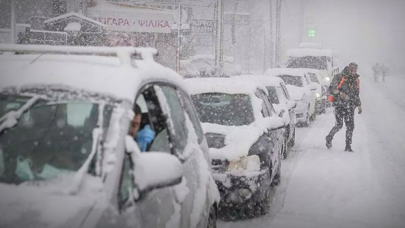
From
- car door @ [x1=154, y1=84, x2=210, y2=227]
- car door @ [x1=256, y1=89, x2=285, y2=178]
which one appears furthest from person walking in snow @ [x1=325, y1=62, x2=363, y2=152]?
car door @ [x1=154, y1=84, x2=210, y2=227]

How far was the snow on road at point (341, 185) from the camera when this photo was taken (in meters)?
5.71

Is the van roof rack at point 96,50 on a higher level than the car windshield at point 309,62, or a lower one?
lower

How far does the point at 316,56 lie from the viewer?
23.8 metres

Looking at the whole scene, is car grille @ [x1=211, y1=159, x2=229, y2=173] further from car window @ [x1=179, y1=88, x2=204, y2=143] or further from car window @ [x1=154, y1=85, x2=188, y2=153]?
car window @ [x1=154, y1=85, x2=188, y2=153]

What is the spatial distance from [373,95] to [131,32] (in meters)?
15.4

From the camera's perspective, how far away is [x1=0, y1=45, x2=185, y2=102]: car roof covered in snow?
267 centimetres

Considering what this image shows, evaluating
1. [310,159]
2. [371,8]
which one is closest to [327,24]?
[371,8]

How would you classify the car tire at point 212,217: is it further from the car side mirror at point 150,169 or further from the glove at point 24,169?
the glove at point 24,169

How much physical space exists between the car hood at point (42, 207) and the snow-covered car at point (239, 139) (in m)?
3.53

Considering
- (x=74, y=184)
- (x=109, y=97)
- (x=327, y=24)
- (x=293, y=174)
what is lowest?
(x=293, y=174)

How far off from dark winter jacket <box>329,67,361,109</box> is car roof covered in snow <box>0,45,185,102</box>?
774 cm

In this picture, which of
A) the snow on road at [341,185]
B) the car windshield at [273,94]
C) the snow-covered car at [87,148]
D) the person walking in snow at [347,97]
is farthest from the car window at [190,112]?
the person walking in snow at [347,97]

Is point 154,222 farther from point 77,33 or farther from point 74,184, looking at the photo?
point 77,33

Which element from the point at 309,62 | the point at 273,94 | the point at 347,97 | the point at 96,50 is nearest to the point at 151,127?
the point at 96,50
